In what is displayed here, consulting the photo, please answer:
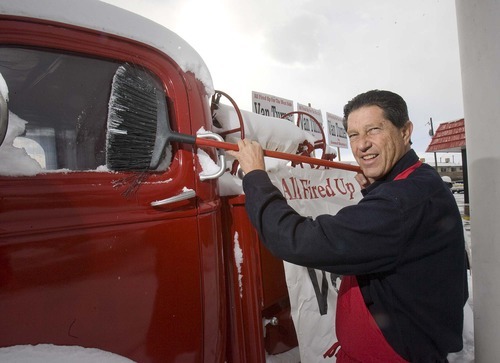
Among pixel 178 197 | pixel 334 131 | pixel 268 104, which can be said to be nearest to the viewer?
pixel 178 197

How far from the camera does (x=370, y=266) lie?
1.19 metres

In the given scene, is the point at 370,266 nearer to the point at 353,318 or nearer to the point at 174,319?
the point at 353,318

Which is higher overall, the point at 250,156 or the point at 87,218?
the point at 250,156

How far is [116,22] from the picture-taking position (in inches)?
48.4

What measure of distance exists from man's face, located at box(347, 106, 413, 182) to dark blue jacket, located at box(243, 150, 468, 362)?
0.14 m

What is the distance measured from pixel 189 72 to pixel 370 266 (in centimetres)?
105

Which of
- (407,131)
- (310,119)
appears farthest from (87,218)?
(310,119)

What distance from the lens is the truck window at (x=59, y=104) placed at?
111cm

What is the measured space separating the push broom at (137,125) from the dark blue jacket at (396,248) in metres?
0.36

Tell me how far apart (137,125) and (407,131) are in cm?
118

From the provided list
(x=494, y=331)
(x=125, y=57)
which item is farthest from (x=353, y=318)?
(x=125, y=57)

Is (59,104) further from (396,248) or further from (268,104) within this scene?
(268,104)

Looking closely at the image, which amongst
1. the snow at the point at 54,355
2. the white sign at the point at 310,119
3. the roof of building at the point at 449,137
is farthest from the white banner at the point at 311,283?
the roof of building at the point at 449,137

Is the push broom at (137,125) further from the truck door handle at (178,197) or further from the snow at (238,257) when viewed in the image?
the snow at (238,257)
